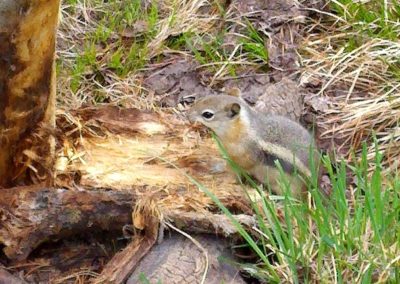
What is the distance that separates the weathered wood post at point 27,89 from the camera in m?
3.82

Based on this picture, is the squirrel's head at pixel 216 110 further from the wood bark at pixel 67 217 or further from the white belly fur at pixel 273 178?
the wood bark at pixel 67 217

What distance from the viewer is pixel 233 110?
5.01m

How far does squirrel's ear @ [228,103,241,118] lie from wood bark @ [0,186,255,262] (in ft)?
3.51

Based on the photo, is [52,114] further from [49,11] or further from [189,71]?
[189,71]

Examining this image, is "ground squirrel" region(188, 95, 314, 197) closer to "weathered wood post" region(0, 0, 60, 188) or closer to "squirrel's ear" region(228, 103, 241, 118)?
"squirrel's ear" region(228, 103, 241, 118)

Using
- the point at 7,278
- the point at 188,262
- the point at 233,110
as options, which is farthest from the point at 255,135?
the point at 7,278

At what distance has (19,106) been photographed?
13.4ft

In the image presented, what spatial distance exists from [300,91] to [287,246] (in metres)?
1.96

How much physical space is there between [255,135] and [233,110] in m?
0.18

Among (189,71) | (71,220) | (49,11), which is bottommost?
(189,71)

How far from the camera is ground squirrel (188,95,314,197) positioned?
4867mm

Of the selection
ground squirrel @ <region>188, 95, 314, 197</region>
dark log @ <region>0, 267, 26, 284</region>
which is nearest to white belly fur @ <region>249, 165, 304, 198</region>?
ground squirrel @ <region>188, 95, 314, 197</region>

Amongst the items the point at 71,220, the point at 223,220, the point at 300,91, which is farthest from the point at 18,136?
the point at 300,91

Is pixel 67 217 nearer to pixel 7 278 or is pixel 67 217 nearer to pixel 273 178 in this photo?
pixel 7 278
